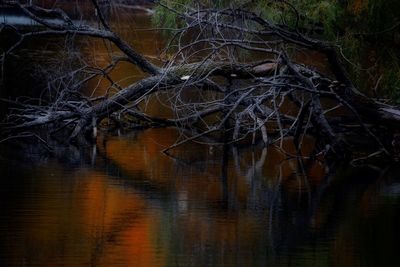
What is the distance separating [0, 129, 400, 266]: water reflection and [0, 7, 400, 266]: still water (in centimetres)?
1

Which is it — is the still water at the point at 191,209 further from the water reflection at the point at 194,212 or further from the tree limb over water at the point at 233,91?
the tree limb over water at the point at 233,91

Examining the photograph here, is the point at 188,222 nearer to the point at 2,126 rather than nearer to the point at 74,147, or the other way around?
the point at 74,147

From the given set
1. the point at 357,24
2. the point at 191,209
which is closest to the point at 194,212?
the point at 191,209

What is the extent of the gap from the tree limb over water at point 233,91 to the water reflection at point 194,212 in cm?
69

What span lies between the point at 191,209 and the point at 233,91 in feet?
11.9

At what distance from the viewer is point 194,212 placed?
32.3 feet

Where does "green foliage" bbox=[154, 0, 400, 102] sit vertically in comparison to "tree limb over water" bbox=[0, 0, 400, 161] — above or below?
above

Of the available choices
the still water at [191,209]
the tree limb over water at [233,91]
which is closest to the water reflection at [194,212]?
the still water at [191,209]

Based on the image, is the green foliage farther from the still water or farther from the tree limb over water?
the still water

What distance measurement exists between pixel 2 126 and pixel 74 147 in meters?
1.73

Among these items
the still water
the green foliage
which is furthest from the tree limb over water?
the green foliage

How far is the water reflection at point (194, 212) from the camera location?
8.06 meters

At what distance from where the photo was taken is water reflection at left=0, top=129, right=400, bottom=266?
8.06 meters

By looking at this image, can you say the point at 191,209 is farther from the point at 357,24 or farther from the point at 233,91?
the point at 357,24
